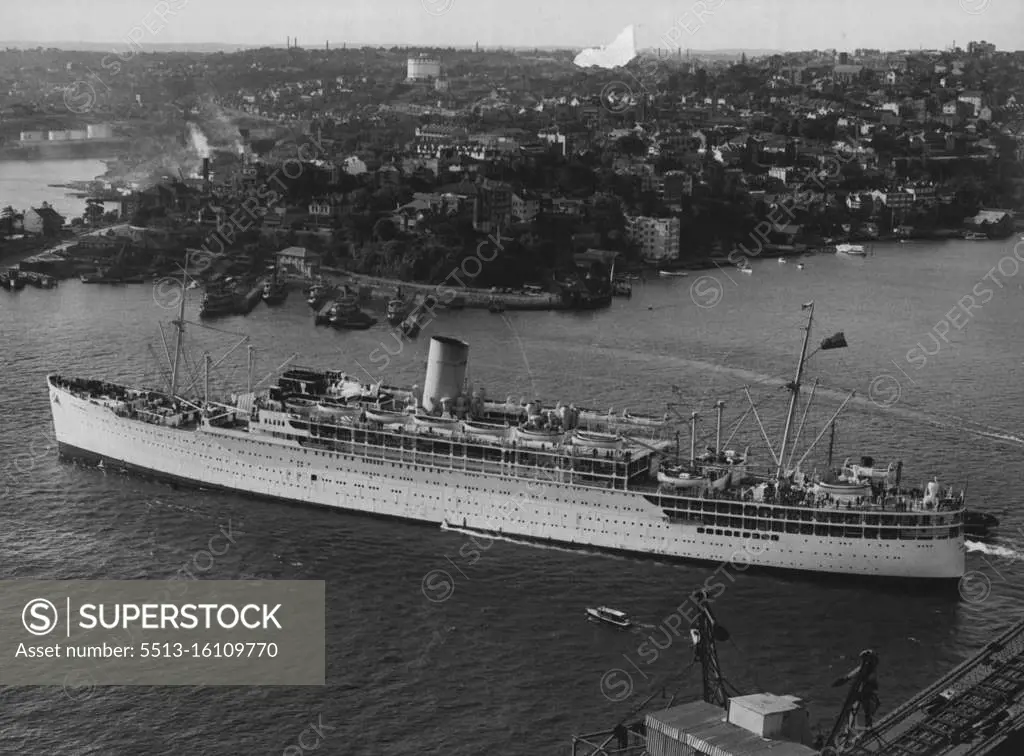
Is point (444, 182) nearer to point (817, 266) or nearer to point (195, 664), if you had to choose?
point (817, 266)

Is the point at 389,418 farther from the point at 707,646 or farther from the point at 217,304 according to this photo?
the point at 217,304

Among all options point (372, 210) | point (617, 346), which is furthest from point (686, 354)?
point (372, 210)

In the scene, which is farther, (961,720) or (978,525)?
(978,525)

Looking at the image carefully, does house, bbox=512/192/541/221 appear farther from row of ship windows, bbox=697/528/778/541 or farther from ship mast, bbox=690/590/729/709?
ship mast, bbox=690/590/729/709

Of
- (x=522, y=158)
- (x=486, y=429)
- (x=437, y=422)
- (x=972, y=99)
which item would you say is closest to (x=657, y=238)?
(x=522, y=158)

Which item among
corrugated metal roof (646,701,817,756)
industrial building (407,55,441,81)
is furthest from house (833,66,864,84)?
corrugated metal roof (646,701,817,756)
